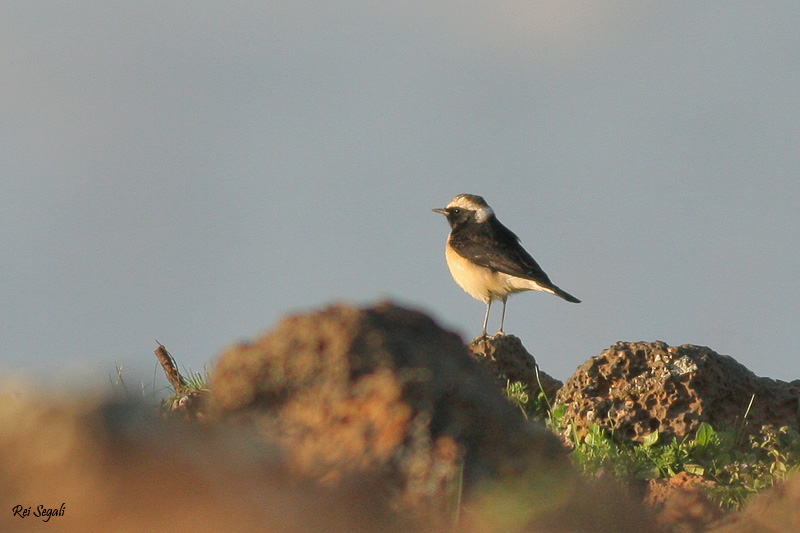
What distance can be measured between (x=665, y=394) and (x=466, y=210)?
803 centimetres

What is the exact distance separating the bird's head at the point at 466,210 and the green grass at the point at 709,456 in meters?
7.31

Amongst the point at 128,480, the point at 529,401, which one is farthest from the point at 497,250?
the point at 128,480

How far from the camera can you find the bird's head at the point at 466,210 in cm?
1462

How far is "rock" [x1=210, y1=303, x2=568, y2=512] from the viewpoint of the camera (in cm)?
270

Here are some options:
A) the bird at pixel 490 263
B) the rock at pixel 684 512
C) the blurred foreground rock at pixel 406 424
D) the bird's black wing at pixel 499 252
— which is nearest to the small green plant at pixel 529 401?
the bird at pixel 490 263

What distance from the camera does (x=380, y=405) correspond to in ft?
9.23

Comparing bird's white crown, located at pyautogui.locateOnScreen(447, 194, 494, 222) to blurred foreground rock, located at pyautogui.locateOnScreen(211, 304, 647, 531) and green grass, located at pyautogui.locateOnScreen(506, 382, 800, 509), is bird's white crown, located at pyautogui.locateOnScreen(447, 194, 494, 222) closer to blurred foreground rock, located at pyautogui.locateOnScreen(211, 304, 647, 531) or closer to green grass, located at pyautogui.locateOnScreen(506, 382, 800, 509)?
green grass, located at pyautogui.locateOnScreen(506, 382, 800, 509)

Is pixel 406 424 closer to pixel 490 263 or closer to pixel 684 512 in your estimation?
pixel 684 512

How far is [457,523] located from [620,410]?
4891mm

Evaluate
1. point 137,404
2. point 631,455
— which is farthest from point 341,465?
point 631,455

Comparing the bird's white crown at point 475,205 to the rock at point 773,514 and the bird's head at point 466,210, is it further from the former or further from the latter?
the rock at point 773,514

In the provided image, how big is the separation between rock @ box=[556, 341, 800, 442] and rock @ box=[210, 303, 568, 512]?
4194mm

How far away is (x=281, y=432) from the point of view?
9.37 ft

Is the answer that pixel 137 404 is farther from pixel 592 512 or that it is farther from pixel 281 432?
pixel 592 512
